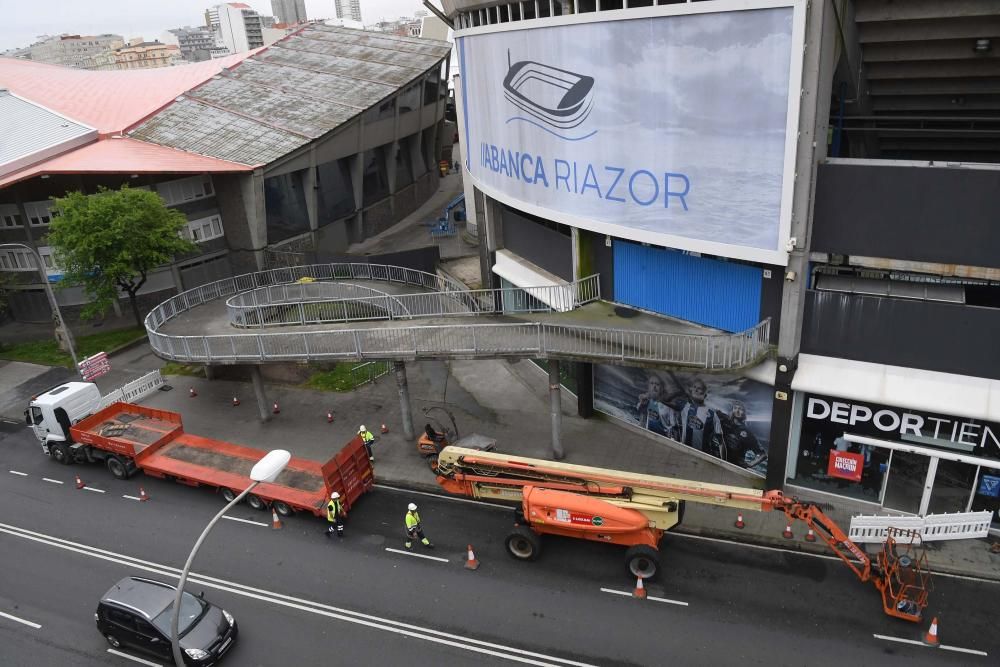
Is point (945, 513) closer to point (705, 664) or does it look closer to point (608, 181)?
point (705, 664)

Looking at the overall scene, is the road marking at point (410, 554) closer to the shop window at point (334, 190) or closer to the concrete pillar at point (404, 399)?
the concrete pillar at point (404, 399)

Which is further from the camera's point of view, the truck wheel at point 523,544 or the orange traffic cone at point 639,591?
the truck wheel at point 523,544

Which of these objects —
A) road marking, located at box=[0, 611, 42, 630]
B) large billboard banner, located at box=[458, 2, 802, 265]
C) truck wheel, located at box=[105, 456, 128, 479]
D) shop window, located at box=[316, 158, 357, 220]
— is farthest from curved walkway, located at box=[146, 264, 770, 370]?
shop window, located at box=[316, 158, 357, 220]

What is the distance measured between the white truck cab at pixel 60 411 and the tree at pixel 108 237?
7.96 metres

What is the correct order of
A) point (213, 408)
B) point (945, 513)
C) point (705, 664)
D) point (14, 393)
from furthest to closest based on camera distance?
point (14, 393)
point (213, 408)
point (945, 513)
point (705, 664)

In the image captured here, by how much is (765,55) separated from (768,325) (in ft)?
20.6

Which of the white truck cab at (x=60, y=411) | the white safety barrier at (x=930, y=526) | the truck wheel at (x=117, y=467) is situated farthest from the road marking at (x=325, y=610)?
the white safety barrier at (x=930, y=526)

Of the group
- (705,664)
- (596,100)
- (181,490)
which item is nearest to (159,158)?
(181,490)

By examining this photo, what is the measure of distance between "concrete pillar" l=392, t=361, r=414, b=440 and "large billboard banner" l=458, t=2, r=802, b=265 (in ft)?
21.6

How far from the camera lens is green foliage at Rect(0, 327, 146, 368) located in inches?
1231

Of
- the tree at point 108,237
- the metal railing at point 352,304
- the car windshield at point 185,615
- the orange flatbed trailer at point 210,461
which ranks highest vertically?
the tree at point 108,237

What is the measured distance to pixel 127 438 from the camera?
21.7m

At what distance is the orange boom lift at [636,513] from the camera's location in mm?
14398

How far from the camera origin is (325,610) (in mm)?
15516
